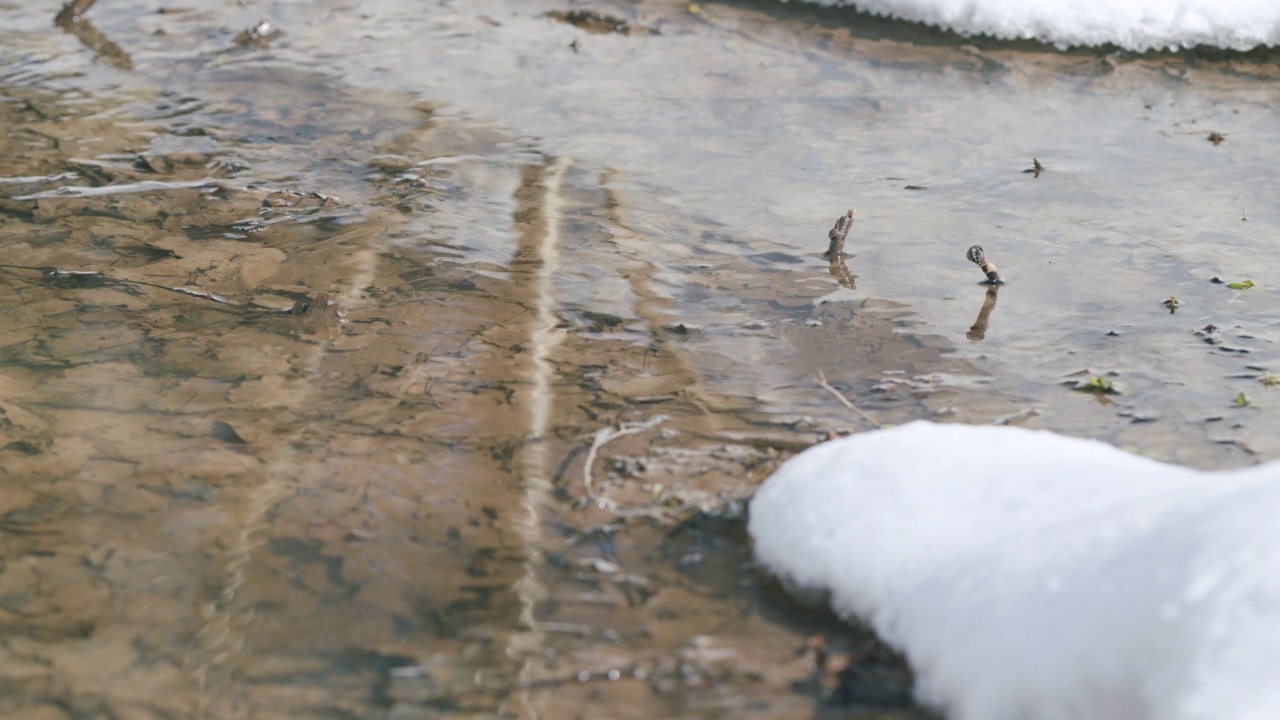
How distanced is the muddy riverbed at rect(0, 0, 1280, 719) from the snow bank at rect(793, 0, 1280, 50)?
0.14 metres

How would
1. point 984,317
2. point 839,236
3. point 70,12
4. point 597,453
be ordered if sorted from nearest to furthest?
point 597,453 < point 984,317 < point 839,236 < point 70,12

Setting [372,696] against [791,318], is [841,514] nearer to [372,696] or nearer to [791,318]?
[372,696]

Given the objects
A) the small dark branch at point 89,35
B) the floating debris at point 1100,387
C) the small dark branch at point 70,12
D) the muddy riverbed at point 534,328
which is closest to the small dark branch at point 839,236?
the muddy riverbed at point 534,328

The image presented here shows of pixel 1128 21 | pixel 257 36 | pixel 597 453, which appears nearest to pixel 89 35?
pixel 257 36

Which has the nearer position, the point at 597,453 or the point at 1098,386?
the point at 597,453

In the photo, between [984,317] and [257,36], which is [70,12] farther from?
[984,317]

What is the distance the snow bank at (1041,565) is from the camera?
1.60 meters

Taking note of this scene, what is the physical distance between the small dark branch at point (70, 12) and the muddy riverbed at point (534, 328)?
163mm

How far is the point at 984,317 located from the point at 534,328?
124 cm

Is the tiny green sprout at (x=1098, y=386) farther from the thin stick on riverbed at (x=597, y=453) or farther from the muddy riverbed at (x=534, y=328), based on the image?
the thin stick on riverbed at (x=597, y=453)

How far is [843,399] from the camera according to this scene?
9.55ft

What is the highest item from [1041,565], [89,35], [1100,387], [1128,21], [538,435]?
[1128,21]

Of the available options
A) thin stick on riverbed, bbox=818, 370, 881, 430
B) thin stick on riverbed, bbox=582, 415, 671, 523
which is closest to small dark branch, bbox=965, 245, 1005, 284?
thin stick on riverbed, bbox=818, 370, 881, 430

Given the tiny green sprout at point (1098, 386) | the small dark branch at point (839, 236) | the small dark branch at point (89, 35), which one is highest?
the small dark branch at point (839, 236)
